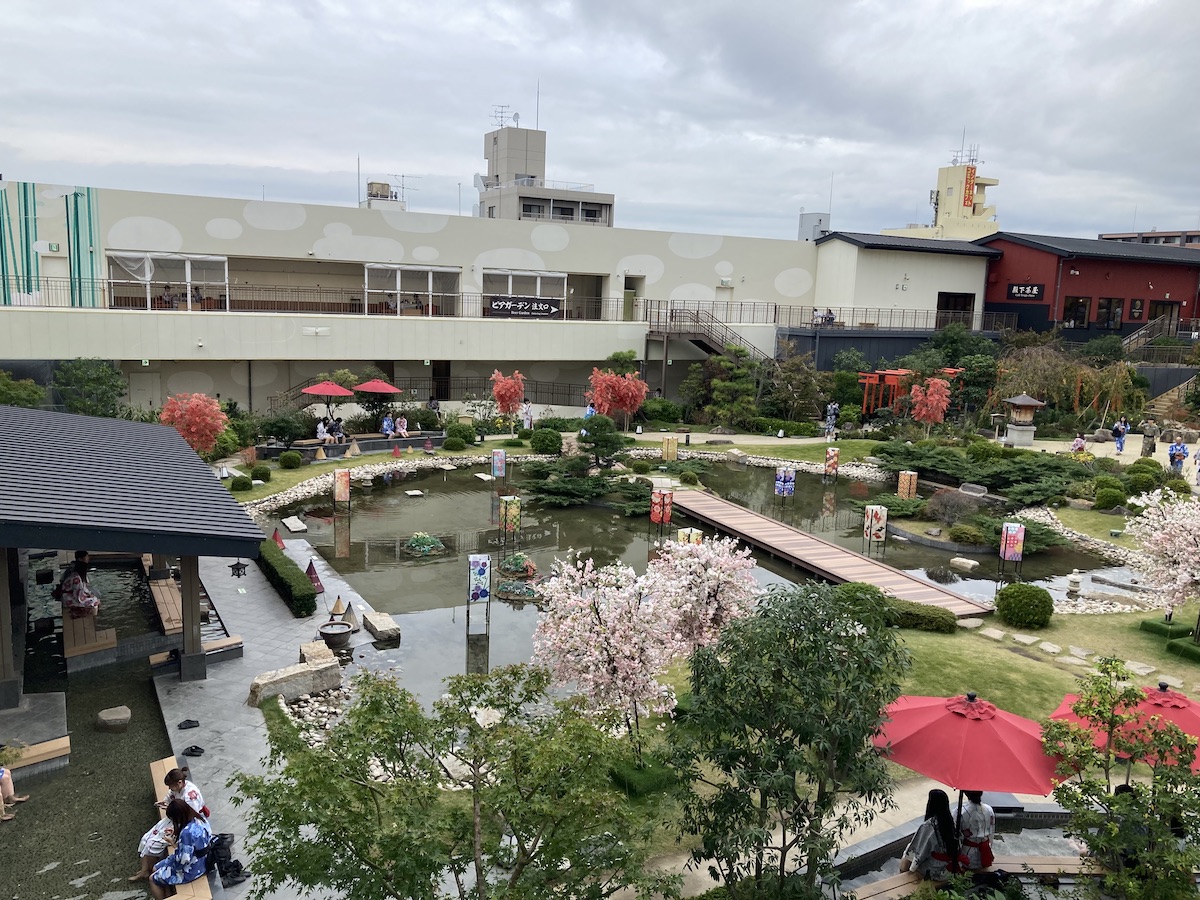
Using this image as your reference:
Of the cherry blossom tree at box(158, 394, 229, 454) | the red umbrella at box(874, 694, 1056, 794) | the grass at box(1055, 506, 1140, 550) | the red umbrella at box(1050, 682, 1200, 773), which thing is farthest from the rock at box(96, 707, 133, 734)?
the grass at box(1055, 506, 1140, 550)

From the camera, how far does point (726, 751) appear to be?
7.23 meters

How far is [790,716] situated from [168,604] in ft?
39.7

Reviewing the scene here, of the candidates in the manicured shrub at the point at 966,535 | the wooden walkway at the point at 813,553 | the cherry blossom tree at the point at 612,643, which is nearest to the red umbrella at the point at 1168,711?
the cherry blossom tree at the point at 612,643

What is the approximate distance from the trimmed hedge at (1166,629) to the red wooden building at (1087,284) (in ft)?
114

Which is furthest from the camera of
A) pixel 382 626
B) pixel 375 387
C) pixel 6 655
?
pixel 375 387

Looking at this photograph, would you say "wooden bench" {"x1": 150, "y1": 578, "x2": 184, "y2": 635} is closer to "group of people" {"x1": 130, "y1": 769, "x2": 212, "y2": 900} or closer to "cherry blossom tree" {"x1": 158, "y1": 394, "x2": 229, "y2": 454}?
"group of people" {"x1": 130, "y1": 769, "x2": 212, "y2": 900}

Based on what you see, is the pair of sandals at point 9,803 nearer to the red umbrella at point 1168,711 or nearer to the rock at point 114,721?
the rock at point 114,721

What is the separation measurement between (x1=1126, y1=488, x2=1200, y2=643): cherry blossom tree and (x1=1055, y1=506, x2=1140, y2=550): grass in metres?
7.46

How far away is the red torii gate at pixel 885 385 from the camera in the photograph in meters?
39.4

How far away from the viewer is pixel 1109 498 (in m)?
25.9

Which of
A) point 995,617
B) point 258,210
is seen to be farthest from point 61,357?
point 995,617

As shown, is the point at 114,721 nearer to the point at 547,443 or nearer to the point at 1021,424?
the point at 547,443

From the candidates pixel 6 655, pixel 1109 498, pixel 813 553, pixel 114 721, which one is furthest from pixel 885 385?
pixel 6 655

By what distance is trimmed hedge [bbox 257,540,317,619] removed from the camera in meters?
16.2
